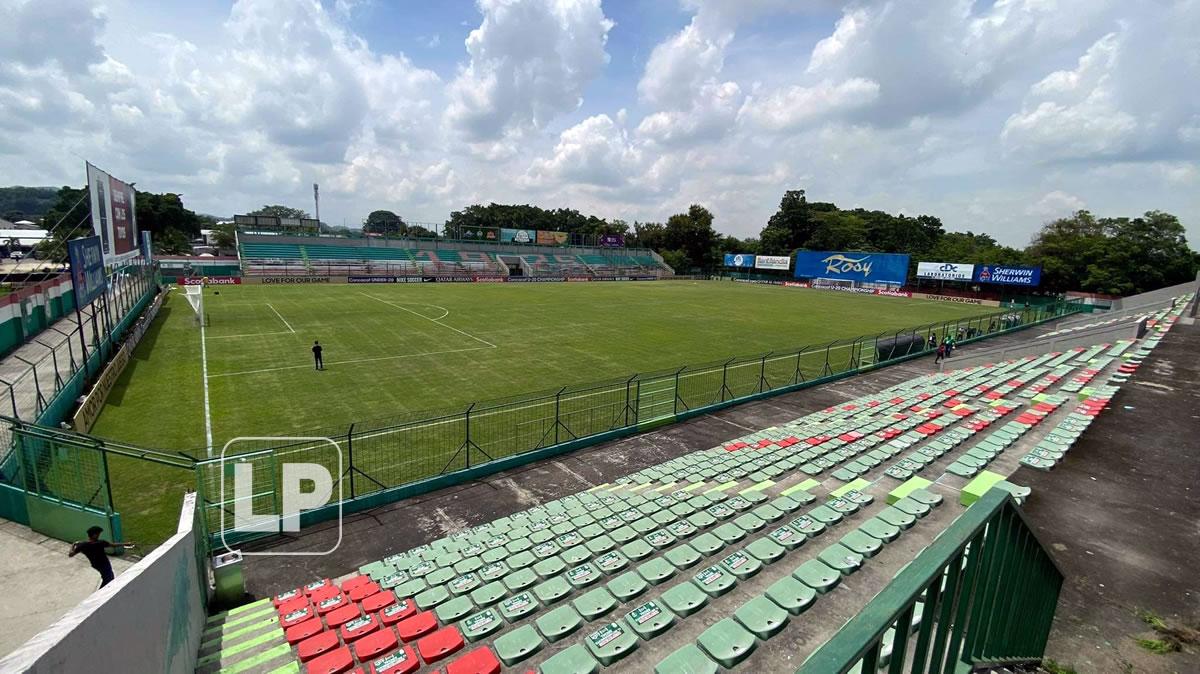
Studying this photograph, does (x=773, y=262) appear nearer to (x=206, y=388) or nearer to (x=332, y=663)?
(x=206, y=388)

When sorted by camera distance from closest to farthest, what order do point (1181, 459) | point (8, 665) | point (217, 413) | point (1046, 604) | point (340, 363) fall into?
point (8, 665)
point (1046, 604)
point (1181, 459)
point (217, 413)
point (340, 363)

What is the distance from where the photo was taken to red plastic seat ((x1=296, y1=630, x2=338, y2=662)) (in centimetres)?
625

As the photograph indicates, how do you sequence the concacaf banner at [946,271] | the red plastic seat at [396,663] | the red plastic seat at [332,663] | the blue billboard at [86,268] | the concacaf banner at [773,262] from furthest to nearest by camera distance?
the concacaf banner at [773,262]
the concacaf banner at [946,271]
the blue billboard at [86,268]
the red plastic seat at [332,663]
the red plastic seat at [396,663]

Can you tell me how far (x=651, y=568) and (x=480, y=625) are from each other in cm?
249

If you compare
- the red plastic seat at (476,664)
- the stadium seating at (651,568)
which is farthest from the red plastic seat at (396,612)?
the red plastic seat at (476,664)

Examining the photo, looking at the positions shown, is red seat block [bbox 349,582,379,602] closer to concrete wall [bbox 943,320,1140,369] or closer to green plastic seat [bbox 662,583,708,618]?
green plastic seat [bbox 662,583,708,618]

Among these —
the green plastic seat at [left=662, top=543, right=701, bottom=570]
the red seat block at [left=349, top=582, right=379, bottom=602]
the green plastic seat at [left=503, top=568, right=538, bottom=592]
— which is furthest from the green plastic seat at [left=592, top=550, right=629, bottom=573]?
the red seat block at [left=349, top=582, right=379, bottom=602]

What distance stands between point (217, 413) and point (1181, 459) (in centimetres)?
2654

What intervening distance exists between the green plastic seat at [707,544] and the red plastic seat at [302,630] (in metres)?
5.26

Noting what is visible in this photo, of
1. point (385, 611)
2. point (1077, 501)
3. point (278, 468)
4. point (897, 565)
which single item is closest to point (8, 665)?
point (385, 611)

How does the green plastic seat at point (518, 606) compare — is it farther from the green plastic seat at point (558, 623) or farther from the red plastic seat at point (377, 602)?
the red plastic seat at point (377, 602)

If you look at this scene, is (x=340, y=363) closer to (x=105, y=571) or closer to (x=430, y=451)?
(x=430, y=451)

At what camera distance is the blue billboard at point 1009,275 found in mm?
61062

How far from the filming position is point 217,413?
58.3ft
